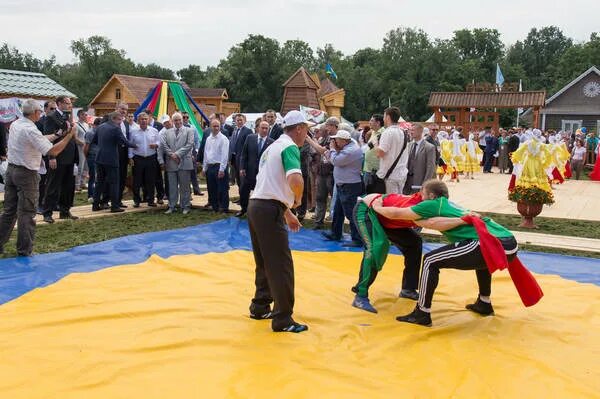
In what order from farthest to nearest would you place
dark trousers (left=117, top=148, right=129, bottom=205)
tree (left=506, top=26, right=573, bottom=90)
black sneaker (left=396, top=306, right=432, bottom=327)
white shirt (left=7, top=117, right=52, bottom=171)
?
1. tree (left=506, top=26, right=573, bottom=90)
2. dark trousers (left=117, top=148, right=129, bottom=205)
3. white shirt (left=7, top=117, right=52, bottom=171)
4. black sneaker (left=396, top=306, right=432, bottom=327)

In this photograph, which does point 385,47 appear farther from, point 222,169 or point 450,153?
point 222,169

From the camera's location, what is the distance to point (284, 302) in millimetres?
4473

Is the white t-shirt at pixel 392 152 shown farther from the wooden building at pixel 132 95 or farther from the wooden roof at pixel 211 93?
the wooden roof at pixel 211 93

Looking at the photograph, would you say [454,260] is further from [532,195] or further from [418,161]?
[532,195]

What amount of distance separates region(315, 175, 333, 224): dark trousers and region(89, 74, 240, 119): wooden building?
33.7m

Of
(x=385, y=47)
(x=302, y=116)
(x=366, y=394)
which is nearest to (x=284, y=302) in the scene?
(x=366, y=394)

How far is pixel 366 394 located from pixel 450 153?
16.9 m

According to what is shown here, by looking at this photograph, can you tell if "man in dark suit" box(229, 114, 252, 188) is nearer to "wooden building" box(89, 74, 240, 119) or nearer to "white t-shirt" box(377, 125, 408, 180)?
"white t-shirt" box(377, 125, 408, 180)

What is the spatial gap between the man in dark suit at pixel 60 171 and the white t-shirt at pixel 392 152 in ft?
16.3

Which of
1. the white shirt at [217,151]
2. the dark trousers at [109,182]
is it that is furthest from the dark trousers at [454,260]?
the dark trousers at [109,182]

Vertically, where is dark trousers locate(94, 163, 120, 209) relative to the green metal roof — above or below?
below

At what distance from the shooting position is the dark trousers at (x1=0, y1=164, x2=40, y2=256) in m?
6.73

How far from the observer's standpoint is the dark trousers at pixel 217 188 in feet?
34.7

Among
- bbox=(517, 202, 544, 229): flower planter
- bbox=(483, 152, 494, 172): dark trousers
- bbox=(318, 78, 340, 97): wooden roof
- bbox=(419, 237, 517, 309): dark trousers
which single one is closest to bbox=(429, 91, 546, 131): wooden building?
bbox=(483, 152, 494, 172): dark trousers
